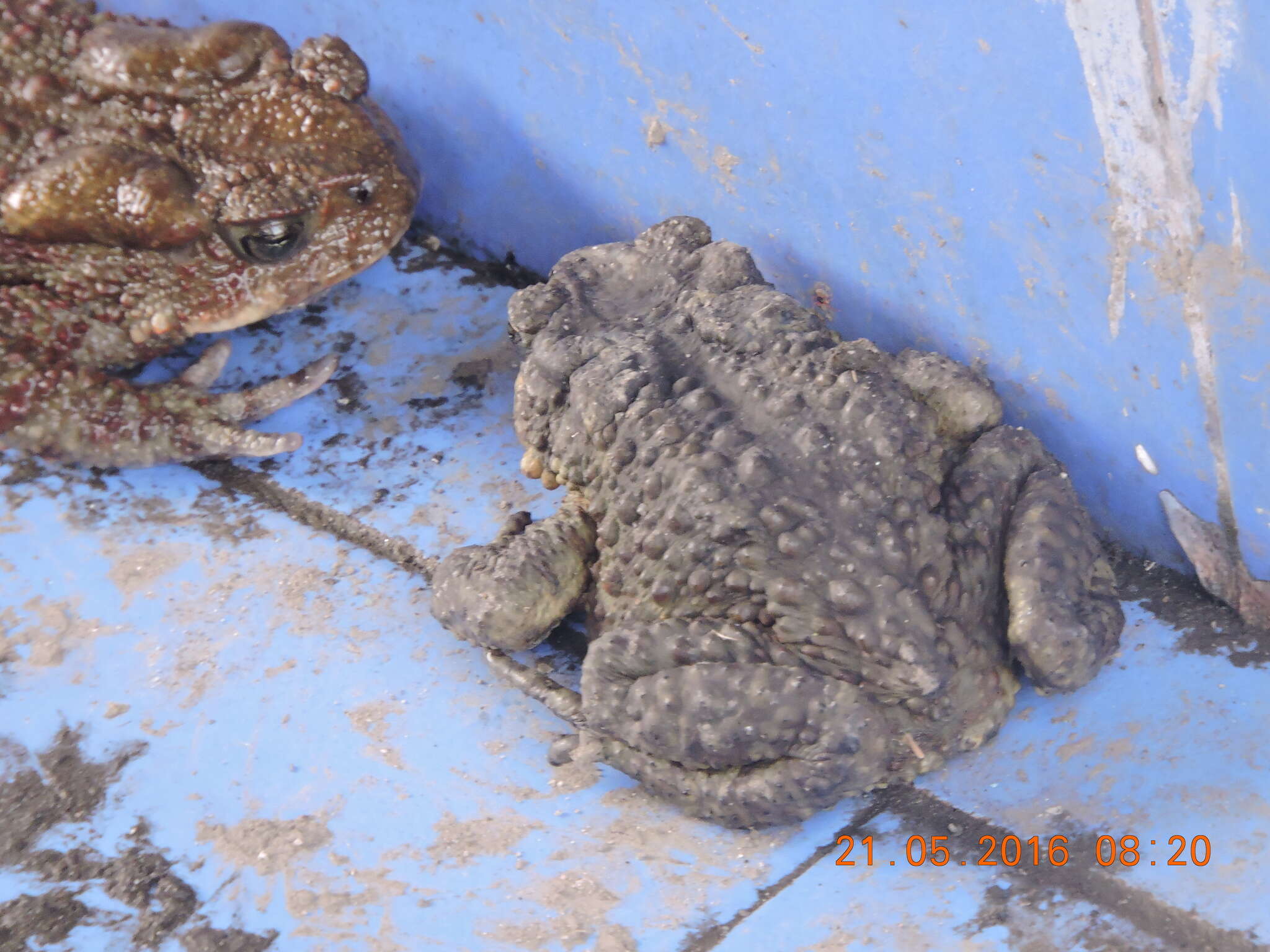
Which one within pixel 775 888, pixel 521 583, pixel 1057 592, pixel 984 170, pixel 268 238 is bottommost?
pixel 775 888

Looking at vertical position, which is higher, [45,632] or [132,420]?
[132,420]

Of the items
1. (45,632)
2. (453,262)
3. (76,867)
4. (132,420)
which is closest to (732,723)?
(76,867)

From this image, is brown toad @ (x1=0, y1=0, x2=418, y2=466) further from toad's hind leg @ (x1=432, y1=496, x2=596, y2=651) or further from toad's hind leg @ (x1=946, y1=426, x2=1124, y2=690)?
toad's hind leg @ (x1=946, y1=426, x2=1124, y2=690)

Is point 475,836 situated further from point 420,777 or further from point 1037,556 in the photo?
point 1037,556

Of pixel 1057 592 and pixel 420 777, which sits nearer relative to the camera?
pixel 1057 592

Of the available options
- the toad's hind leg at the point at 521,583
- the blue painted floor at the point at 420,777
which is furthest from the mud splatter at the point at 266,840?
the toad's hind leg at the point at 521,583

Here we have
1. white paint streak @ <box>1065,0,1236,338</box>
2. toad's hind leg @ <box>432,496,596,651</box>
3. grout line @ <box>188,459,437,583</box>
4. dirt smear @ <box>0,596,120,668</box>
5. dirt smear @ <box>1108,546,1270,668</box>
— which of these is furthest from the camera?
grout line @ <box>188,459,437,583</box>
